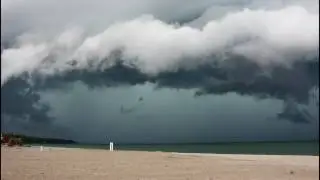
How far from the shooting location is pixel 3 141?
5878 cm

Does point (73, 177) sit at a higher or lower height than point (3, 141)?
lower

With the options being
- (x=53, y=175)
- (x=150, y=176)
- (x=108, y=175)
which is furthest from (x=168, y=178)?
(x=53, y=175)

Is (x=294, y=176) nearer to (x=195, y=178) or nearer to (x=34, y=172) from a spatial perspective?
(x=195, y=178)

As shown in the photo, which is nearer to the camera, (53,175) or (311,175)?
(53,175)

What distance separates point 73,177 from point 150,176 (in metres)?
2.74

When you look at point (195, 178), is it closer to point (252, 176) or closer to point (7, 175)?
point (252, 176)

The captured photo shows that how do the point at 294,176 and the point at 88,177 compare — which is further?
the point at 294,176

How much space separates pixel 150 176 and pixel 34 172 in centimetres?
444

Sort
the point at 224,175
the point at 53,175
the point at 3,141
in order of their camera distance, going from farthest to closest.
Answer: the point at 3,141 → the point at 224,175 → the point at 53,175

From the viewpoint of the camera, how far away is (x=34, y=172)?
19375mm

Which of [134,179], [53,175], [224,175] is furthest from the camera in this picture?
[224,175]

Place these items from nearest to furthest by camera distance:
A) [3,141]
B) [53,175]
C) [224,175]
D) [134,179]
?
[134,179] → [53,175] → [224,175] → [3,141]

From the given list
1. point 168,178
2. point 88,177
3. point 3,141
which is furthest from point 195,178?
point 3,141

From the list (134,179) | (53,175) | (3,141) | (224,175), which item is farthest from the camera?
(3,141)
